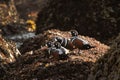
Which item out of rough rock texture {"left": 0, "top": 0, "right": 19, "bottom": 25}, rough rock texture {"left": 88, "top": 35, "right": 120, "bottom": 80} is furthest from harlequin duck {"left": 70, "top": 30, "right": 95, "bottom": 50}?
rough rock texture {"left": 0, "top": 0, "right": 19, "bottom": 25}

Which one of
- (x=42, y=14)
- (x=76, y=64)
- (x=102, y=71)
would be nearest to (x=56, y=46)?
(x=76, y=64)

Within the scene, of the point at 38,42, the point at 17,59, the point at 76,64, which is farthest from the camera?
the point at 38,42

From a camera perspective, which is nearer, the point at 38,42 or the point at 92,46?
the point at 92,46

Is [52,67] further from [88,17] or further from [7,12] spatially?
[7,12]

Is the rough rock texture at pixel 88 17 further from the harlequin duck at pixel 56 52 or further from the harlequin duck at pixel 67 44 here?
the harlequin duck at pixel 56 52

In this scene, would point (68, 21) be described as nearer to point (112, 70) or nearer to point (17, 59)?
point (17, 59)

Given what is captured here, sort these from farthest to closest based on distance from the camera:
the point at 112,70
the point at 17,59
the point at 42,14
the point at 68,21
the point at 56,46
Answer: the point at 42,14 < the point at 68,21 < the point at 17,59 < the point at 56,46 < the point at 112,70

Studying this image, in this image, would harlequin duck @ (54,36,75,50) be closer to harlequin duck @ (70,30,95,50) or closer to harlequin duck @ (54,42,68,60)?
harlequin duck @ (70,30,95,50)

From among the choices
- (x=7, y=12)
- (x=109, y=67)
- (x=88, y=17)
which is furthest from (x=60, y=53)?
(x=7, y=12)
